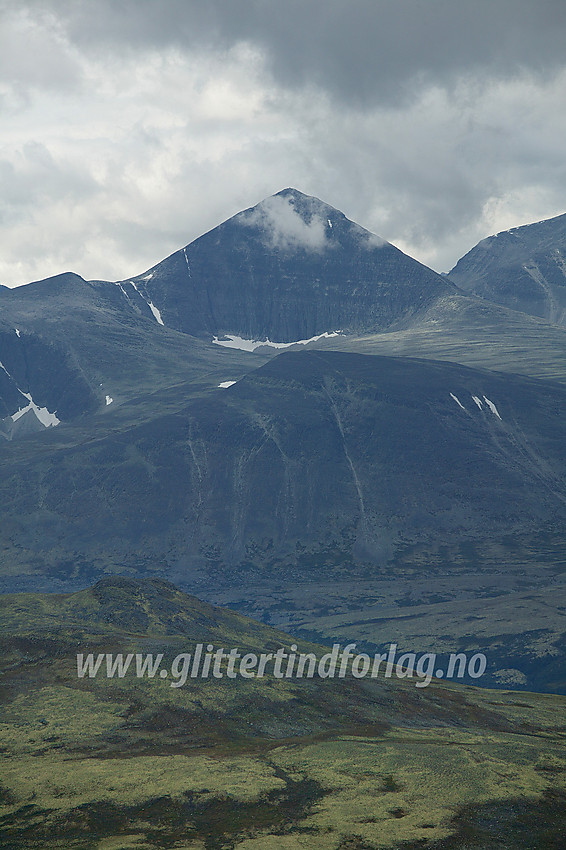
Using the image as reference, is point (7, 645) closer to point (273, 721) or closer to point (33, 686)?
point (33, 686)

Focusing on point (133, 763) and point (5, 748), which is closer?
point (133, 763)

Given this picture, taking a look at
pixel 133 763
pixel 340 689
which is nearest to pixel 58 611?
pixel 340 689

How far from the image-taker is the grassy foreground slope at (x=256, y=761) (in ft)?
200

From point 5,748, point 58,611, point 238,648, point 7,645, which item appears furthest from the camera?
point 58,611

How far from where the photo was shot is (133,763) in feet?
241

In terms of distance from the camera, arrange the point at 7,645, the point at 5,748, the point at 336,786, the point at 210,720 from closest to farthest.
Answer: the point at 336,786 < the point at 5,748 < the point at 210,720 < the point at 7,645

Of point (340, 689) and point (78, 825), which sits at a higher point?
point (78, 825)

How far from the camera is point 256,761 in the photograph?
247 ft

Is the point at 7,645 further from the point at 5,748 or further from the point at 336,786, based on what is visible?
the point at 336,786

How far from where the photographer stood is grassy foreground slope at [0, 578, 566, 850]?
61031 mm

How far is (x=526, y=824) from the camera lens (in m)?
63.6

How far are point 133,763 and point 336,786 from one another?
18330 mm

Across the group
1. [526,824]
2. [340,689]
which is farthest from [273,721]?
[526,824]

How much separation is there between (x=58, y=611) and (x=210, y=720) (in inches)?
2415
